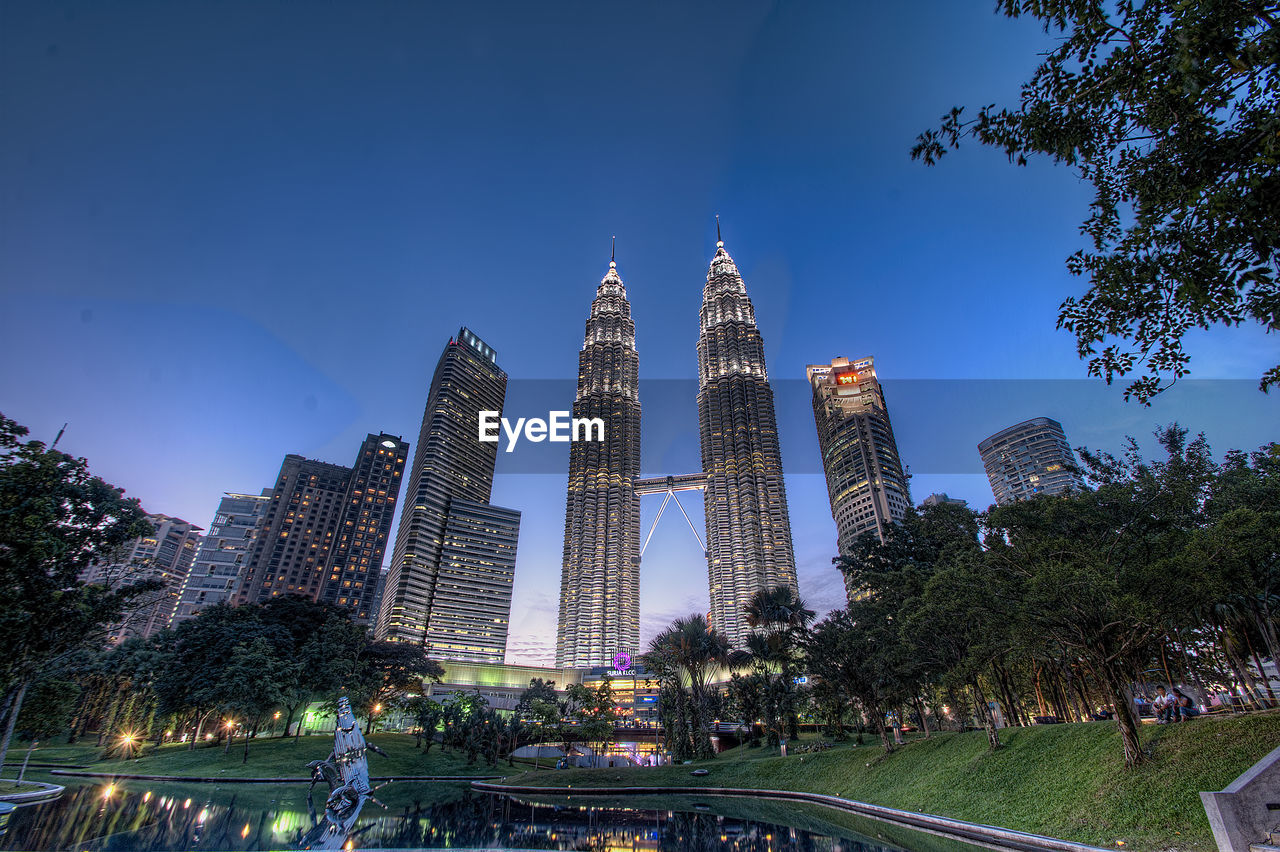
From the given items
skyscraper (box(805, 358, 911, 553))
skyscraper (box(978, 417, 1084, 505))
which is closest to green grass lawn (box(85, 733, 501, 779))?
skyscraper (box(805, 358, 911, 553))

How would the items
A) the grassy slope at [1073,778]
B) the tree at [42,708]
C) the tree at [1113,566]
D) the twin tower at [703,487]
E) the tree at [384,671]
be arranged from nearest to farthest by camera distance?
the grassy slope at [1073,778] → the tree at [1113,566] → the tree at [42,708] → the tree at [384,671] → the twin tower at [703,487]

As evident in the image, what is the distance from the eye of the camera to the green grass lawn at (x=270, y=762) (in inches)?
1575

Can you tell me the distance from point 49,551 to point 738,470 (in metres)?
132

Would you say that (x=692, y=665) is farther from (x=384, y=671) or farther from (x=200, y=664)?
(x=200, y=664)

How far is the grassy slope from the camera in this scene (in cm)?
1458

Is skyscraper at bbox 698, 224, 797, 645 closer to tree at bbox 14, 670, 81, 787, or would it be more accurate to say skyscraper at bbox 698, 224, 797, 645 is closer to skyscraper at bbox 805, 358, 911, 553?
skyscraper at bbox 805, 358, 911, 553

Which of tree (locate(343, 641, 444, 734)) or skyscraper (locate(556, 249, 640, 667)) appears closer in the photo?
tree (locate(343, 641, 444, 734))

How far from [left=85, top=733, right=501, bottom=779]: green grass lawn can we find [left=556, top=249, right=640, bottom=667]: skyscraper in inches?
3468

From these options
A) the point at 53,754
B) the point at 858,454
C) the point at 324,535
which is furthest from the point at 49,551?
the point at 324,535

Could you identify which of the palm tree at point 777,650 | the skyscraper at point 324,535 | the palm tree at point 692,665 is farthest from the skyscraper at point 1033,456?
the skyscraper at point 324,535

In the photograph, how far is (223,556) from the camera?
167 m

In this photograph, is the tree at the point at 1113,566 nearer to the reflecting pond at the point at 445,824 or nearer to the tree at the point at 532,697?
the reflecting pond at the point at 445,824

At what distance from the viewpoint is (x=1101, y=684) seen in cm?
1888

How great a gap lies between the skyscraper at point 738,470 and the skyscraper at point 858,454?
805 inches
